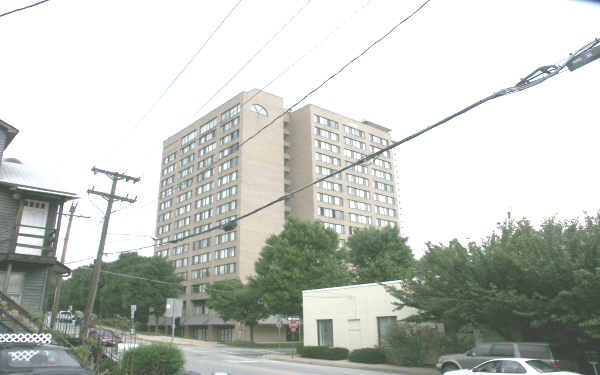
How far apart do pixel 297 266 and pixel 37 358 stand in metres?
34.6

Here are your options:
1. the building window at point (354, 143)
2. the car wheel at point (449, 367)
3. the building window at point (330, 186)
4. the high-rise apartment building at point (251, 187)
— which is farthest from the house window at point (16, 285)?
the building window at point (354, 143)

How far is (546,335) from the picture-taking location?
19.0 m

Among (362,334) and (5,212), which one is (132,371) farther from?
(362,334)

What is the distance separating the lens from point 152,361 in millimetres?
13344

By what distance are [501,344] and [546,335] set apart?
4.18 metres

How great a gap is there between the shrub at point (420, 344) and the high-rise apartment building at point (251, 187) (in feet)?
147

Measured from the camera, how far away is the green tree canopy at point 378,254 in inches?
1828

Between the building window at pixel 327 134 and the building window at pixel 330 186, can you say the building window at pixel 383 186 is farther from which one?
the building window at pixel 327 134

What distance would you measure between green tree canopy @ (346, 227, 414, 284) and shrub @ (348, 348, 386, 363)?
19757 millimetres

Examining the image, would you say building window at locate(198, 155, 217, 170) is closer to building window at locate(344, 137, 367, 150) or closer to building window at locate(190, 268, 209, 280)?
building window at locate(190, 268, 209, 280)

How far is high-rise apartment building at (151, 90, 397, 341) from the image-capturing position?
2916 inches

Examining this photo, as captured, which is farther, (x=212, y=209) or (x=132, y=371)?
(x=212, y=209)

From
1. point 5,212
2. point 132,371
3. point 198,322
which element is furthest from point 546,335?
point 198,322

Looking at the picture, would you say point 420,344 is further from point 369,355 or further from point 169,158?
point 169,158
